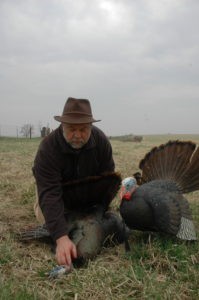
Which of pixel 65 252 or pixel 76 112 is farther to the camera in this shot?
pixel 76 112

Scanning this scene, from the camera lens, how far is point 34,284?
10.2 feet

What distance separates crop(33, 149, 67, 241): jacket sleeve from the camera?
3617 millimetres

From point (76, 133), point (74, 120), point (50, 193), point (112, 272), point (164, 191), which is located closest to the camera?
point (112, 272)

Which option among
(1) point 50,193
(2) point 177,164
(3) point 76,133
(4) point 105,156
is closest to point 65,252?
(1) point 50,193

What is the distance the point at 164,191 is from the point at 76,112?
47.5 inches

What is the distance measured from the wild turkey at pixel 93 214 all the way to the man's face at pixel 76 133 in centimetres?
40

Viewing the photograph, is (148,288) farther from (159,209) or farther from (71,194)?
(71,194)

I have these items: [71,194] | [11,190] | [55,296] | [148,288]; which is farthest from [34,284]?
[11,190]

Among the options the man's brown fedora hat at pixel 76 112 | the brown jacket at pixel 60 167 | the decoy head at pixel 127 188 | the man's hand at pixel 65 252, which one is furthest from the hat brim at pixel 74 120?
the man's hand at pixel 65 252

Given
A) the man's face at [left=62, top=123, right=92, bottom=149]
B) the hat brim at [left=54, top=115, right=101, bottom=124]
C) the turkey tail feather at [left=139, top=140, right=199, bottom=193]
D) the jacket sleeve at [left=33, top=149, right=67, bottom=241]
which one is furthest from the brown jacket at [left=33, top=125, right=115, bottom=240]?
the turkey tail feather at [left=139, top=140, right=199, bottom=193]

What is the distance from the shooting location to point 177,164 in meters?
4.60

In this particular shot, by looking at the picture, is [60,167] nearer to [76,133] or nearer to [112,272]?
[76,133]

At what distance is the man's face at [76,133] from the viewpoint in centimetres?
366

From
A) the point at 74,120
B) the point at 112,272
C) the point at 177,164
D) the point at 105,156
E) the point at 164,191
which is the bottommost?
the point at 112,272
